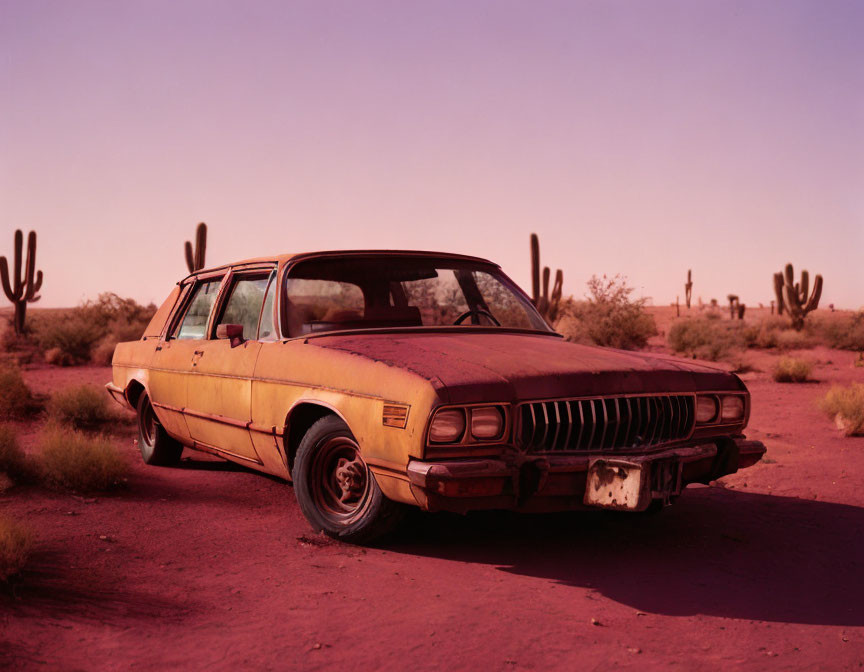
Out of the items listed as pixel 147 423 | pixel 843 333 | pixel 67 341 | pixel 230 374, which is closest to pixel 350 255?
pixel 230 374

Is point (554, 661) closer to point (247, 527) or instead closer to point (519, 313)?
point (247, 527)

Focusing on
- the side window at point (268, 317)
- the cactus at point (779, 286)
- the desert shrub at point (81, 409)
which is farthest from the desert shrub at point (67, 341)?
the cactus at point (779, 286)

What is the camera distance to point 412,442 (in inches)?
149

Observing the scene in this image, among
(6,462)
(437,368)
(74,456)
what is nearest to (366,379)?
(437,368)

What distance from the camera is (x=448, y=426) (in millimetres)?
3773

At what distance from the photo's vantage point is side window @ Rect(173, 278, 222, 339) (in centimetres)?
630

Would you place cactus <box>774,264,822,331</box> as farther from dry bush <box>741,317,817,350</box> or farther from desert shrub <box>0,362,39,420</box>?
desert shrub <box>0,362,39,420</box>

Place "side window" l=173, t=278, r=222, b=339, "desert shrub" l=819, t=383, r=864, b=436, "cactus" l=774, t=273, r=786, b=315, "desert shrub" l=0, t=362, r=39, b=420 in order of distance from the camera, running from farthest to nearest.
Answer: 1. "cactus" l=774, t=273, r=786, b=315
2. "desert shrub" l=0, t=362, r=39, b=420
3. "desert shrub" l=819, t=383, r=864, b=436
4. "side window" l=173, t=278, r=222, b=339

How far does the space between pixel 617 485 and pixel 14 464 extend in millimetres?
4651

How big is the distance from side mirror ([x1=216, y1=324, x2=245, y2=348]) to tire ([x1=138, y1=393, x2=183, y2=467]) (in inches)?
72.4

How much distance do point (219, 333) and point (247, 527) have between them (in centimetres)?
128

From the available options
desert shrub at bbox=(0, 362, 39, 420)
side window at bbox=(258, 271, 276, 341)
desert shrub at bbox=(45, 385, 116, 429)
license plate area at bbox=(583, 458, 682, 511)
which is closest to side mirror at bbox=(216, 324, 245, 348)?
side window at bbox=(258, 271, 276, 341)

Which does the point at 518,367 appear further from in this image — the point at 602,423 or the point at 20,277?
the point at 20,277

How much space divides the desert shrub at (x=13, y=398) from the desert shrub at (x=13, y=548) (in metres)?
7.50
